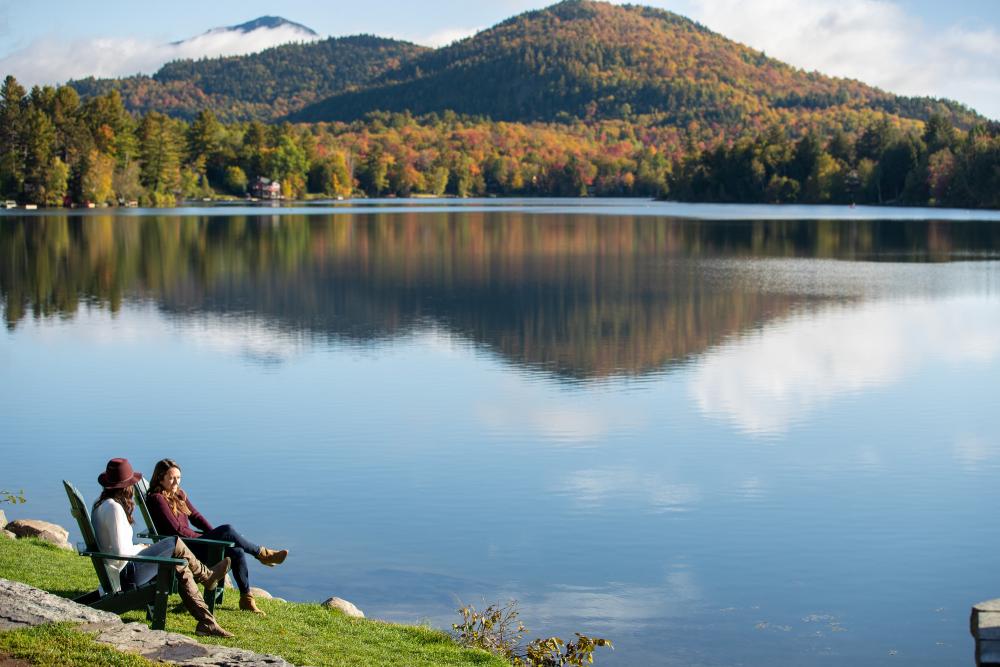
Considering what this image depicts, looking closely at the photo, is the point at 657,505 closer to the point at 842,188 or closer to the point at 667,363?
the point at 667,363

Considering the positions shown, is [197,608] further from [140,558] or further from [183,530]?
[183,530]

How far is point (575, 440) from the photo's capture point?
1489cm

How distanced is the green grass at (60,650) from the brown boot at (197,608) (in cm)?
75

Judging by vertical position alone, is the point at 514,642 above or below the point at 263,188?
below

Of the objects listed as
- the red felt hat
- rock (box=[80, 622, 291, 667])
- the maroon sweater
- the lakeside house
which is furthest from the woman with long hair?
the lakeside house

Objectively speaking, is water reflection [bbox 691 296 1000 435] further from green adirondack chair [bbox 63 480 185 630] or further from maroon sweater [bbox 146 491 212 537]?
green adirondack chair [bbox 63 480 185 630]

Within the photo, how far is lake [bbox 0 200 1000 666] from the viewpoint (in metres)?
9.43

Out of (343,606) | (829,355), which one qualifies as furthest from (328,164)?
(343,606)

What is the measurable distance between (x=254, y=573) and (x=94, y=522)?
2.72 meters

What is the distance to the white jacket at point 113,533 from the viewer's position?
24.0 feet

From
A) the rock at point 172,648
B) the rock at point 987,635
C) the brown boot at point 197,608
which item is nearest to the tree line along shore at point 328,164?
the brown boot at point 197,608

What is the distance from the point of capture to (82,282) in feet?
119

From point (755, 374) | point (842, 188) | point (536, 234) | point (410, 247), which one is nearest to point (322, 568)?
point (755, 374)

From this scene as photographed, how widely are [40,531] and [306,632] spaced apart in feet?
11.9
